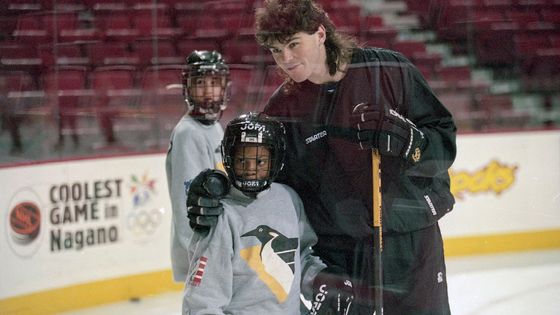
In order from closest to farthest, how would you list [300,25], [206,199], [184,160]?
[206,199] < [300,25] < [184,160]

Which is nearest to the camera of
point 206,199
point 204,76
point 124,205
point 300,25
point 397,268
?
point 206,199

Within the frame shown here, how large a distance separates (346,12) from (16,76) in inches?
38.5

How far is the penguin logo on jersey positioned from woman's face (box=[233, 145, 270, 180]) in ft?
0.32

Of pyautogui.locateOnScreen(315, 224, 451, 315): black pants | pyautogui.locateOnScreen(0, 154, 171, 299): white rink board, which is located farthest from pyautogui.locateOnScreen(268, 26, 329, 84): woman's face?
pyautogui.locateOnScreen(0, 154, 171, 299): white rink board

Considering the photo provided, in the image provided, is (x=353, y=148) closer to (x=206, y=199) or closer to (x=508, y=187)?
(x=206, y=199)

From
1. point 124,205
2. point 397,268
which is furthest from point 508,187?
point 124,205

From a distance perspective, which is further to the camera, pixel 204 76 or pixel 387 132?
pixel 204 76

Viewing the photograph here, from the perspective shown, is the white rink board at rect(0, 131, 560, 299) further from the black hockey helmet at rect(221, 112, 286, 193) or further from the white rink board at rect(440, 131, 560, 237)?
the black hockey helmet at rect(221, 112, 286, 193)

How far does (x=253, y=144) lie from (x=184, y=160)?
734 millimetres

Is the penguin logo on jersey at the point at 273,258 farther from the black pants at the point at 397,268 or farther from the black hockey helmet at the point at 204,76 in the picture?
the black hockey helmet at the point at 204,76

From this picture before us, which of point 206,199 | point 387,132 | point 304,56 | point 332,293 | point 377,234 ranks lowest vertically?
point 332,293

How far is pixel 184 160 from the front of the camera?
2334 millimetres

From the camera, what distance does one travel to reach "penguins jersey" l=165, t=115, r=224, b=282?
2.29 m

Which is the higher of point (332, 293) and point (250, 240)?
point (250, 240)
